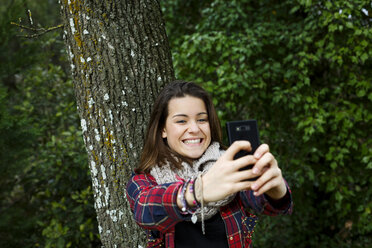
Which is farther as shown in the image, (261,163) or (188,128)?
(188,128)

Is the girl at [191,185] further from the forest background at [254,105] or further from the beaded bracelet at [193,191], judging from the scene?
the forest background at [254,105]

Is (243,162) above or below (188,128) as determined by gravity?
below

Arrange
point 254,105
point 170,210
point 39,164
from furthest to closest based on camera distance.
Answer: point 254,105 → point 39,164 → point 170,210

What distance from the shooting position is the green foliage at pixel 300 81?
3309 millimetres

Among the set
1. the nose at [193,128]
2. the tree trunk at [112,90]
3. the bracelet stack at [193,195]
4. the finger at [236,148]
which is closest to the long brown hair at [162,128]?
the nose at [193,128]

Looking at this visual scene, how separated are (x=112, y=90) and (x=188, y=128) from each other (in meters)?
0.56

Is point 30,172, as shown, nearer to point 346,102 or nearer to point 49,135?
point 49,135

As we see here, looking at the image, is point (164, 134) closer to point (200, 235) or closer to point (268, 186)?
point (200, 235)

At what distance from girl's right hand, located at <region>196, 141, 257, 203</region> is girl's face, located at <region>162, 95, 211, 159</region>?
1.47 ft

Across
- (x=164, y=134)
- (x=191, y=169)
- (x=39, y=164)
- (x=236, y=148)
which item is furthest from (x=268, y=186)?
(x=39, y=164)

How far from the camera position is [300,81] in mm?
3520

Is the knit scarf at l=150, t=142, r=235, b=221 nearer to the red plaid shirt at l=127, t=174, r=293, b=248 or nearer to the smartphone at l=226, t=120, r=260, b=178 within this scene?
the red plaid shirt at l=127, t=174, r=293, b=248

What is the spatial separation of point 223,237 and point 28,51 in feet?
11.6

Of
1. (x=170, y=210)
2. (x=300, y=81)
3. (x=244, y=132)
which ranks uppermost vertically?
(x=300, y=81)
